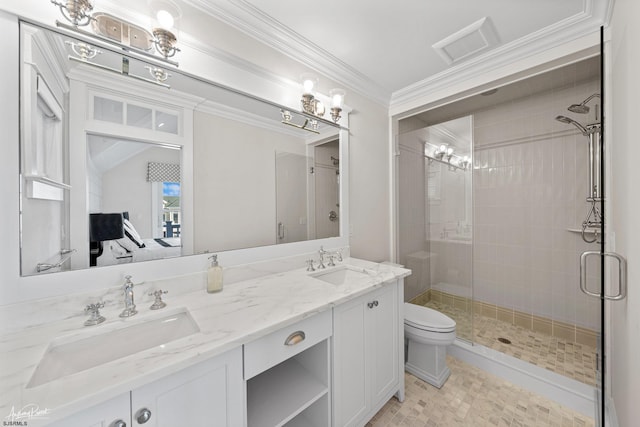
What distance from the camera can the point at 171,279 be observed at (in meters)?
1.18

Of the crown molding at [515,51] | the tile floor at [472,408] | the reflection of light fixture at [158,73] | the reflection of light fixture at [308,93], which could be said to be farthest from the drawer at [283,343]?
the crown molding at [515,51]

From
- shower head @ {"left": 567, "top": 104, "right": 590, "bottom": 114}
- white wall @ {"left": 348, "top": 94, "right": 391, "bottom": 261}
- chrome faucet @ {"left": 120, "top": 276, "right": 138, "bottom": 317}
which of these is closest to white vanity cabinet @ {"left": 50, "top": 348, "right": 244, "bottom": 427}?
chrome faucet @ {"left": 120, "top": 276, "right": 138, "bottom": 317}

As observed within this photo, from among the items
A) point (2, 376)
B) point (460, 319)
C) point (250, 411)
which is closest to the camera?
point (2, 376)

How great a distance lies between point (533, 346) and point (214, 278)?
2.78 metres

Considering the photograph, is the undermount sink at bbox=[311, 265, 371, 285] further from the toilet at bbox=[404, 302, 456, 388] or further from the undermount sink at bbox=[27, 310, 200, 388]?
the undermount sink at bbox=[27, 310, 200, 388]

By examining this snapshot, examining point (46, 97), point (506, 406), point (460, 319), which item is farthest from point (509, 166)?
point (46, 97)

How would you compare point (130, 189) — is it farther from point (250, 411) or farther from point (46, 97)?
point (250, 411)

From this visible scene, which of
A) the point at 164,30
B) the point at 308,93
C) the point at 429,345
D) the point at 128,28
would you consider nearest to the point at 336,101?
the point at 308,93

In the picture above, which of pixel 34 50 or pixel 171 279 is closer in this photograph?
pixel 34 50

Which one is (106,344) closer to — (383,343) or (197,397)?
(197,397)

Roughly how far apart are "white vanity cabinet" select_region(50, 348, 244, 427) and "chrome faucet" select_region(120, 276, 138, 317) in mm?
410

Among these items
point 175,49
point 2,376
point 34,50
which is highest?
point 175,49

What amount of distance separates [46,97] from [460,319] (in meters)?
3.01

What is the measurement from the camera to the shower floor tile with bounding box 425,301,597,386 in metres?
1.88
